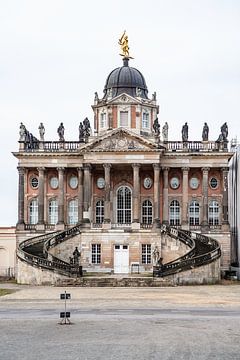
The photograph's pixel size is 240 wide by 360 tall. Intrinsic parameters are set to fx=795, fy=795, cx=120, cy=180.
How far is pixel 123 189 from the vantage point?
7231 centimetres

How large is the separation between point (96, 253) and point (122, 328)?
136ft

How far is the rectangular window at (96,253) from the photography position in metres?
67.6

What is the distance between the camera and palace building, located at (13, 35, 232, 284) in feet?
220

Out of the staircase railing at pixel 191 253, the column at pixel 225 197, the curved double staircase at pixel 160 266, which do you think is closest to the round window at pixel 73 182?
the curved double staircase at pixel 160 266

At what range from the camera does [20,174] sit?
239ft

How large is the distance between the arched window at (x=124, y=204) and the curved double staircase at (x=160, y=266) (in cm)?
472

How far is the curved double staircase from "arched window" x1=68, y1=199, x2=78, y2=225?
190 inches

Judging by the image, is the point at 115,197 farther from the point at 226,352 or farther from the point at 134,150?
the point at 226,352

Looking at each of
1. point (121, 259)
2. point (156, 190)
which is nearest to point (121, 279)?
point (121, 259)

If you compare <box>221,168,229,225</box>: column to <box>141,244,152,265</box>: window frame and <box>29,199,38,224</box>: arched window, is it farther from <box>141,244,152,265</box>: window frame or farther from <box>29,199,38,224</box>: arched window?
<box>29,199,38,224</box>: arched window

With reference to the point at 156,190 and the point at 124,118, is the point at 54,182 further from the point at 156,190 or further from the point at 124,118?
the point at 156,190

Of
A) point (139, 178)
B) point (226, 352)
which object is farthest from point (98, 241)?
point (226, 352)

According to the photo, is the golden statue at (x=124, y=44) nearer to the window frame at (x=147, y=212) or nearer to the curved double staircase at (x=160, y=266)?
the window frame at (x=147, y=212)

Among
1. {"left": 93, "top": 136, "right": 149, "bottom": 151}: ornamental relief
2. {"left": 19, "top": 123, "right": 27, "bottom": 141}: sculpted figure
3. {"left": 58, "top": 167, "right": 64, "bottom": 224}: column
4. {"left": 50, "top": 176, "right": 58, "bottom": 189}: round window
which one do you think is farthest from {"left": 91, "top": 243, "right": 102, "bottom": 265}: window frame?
{"left": 19, "top": 123, "right": 27, "bottom": 141}: sculpted figure
